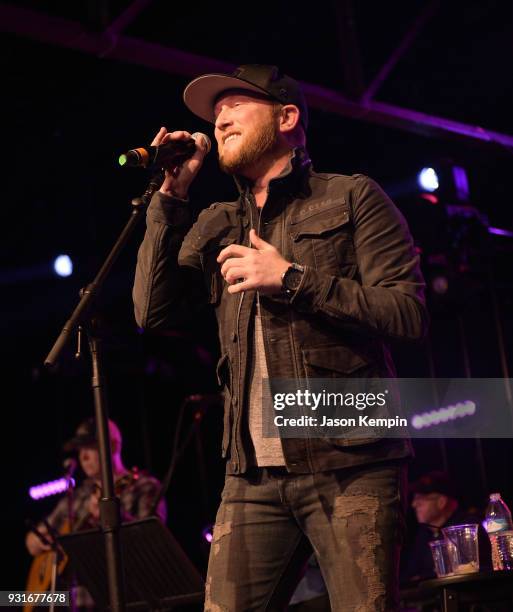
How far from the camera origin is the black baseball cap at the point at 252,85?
114 inches

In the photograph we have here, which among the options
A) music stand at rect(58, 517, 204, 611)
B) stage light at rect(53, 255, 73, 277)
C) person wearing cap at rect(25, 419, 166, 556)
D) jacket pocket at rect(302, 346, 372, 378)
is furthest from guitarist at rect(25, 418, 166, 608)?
jacket pocket at rect(302, 346, 372, 378)

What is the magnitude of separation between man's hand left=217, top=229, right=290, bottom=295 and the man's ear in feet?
2.34

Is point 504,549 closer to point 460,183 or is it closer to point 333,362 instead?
point 333,362

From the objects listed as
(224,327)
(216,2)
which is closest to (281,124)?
(224,327)

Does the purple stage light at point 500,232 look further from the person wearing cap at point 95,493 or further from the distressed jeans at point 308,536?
the distressed jeans at point 308,536

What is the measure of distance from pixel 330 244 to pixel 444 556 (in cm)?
167

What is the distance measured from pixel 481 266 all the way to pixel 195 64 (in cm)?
258


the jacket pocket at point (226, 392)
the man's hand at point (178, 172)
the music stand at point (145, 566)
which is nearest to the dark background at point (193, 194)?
the music stand at point (145, 566)

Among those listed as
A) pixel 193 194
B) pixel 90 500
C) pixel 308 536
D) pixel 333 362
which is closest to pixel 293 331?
pixel 333 362

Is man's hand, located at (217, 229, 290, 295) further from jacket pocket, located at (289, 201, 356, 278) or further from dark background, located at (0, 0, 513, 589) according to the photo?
dark background, located at (0, 0, 513, 589)

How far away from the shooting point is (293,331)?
8.01 ft

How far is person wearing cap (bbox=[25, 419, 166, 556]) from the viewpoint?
240 inches

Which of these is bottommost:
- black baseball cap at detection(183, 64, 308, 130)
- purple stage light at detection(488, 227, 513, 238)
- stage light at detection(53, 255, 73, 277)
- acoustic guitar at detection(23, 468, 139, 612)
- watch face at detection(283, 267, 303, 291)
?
acoustic guitar at detection(23, 468, 139, 612)

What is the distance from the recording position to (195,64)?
19.2 feet
